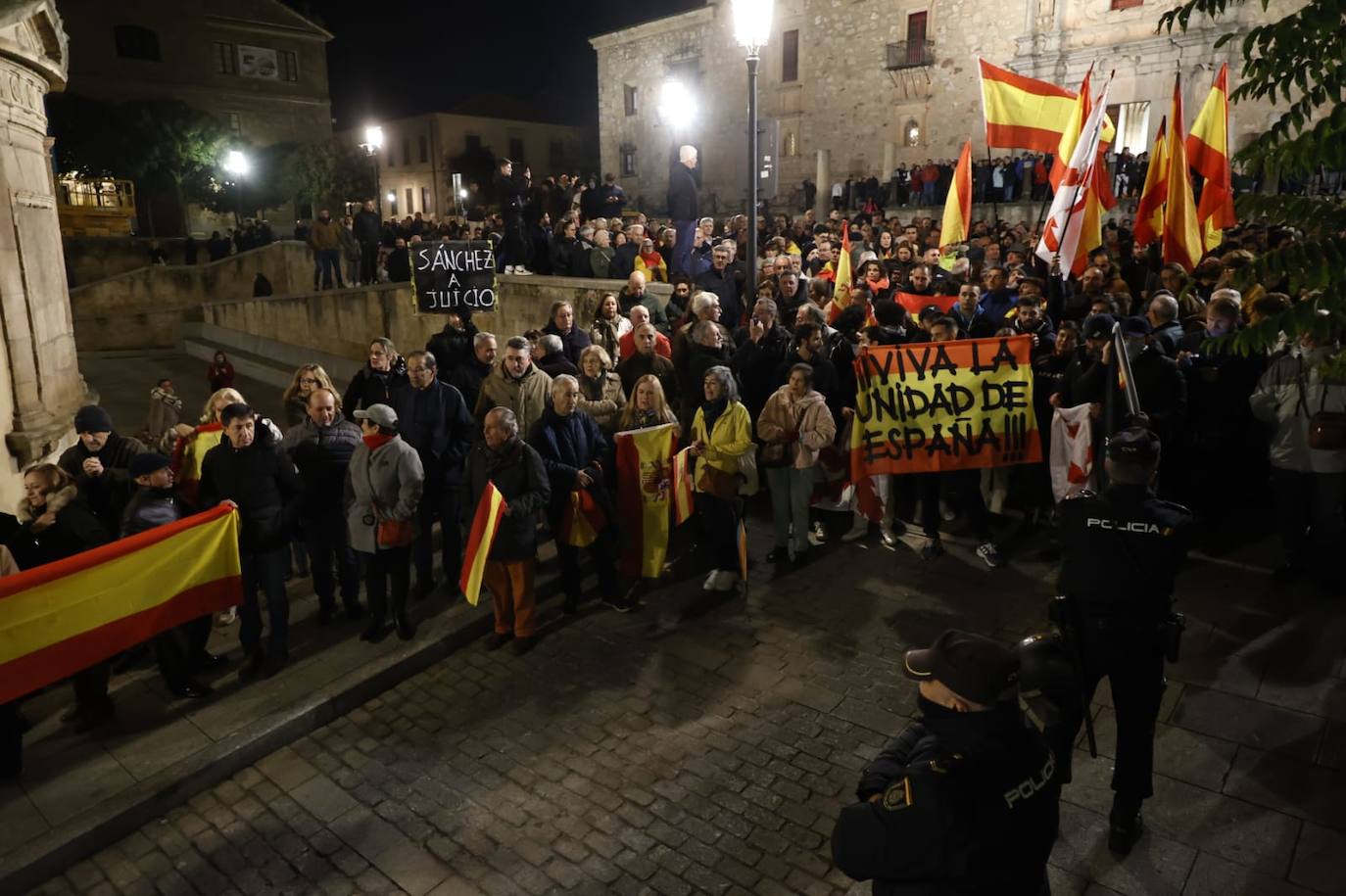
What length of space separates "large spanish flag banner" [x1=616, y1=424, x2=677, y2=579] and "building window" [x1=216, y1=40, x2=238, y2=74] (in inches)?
1853

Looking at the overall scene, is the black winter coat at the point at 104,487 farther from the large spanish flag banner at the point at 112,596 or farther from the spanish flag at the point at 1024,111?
the spanish flag at the point at 1024,111

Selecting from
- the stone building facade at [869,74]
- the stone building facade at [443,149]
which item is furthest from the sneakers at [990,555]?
the stone building facade at [443,149]

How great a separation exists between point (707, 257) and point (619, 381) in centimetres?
548

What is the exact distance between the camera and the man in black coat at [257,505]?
621 cm

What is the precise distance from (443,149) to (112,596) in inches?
2438

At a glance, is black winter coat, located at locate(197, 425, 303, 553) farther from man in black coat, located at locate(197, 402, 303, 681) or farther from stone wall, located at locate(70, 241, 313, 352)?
stone wall, located at locate(70, 241, 313, 352)

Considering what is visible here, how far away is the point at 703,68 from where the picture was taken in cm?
4297

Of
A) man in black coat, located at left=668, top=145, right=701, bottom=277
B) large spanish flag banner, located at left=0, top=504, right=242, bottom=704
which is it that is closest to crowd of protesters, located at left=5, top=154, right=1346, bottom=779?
large spanish flag banner, located at left=0, top=504, right=242, bottom=704

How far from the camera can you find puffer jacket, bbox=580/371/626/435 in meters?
7.79

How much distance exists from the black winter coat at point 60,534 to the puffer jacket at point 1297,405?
27.1 feet

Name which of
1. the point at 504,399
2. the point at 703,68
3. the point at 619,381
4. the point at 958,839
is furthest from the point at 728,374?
the point at 703,68

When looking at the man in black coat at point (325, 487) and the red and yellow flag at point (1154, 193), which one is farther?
the red and yellow flag at point (1154, 193)

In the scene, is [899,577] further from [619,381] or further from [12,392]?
[12,392]

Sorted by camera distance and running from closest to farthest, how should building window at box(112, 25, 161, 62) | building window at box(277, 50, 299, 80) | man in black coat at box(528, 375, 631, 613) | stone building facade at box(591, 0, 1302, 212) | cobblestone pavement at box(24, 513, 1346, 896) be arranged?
cobblestone pavement at box(24, 513, 1346, 896) < man in black coat at box(528, 375, 631, 613) < stone building facade at box(591, 0, 1302, 212) < building window at box(112, 25, 161, 62) < building window at box(277, 50, 299, 80)
